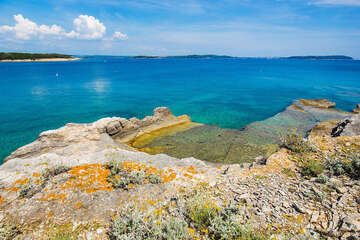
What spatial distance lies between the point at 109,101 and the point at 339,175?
Answer: 41.7m

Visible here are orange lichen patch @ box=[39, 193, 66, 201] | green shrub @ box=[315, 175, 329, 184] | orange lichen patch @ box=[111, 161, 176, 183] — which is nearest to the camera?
orange lichen patch @ box=[39, 193, 66, 201]

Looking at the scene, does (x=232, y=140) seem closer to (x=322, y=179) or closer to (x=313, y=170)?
(x=313, y=170)

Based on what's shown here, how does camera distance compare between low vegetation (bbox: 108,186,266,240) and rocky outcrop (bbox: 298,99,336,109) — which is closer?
low vegetation (bbox: 108,186,266,240)

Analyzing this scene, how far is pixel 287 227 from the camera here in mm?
5160

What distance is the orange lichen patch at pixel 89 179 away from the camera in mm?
7082

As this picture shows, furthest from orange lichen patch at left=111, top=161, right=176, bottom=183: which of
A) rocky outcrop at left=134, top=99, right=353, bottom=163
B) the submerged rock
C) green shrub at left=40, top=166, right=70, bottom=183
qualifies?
the submerged rock

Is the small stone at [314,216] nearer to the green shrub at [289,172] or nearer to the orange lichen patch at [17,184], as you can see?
the green shrub at [289,172]

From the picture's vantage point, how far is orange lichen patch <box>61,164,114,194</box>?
23.2 ft

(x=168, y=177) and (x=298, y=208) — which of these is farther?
(x=168, y=177)

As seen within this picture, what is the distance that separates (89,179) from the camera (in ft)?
24.9

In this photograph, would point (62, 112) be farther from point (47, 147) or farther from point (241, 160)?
point (241, 160)

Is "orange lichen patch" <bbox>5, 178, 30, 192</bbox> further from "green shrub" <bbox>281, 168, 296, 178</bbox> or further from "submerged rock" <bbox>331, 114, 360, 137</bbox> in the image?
"submerged rock" <bbox>331, 114, 360, 137</bbox>

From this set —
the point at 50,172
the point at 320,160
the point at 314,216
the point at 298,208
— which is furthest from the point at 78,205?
the point at 320,160

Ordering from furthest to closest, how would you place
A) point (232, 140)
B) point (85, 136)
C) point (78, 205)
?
point (232, 140), point (85, 136), point (78, 205)
